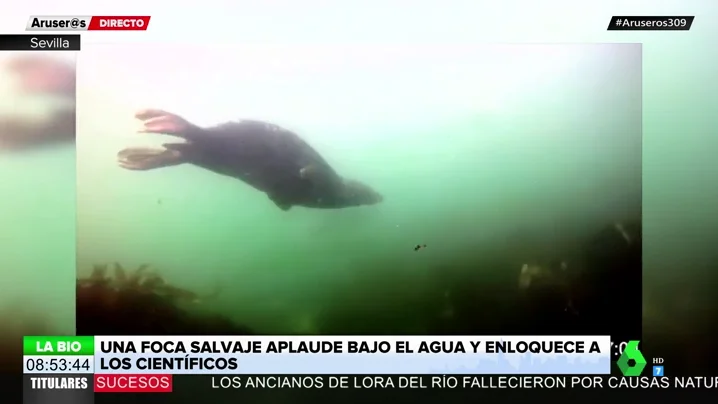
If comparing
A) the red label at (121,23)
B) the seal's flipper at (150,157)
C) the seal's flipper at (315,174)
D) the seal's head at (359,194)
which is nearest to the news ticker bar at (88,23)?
the red label at (121,23)

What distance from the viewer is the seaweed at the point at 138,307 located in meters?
1.65

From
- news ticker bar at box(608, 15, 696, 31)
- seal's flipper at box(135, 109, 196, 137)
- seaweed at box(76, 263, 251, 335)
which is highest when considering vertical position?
news ticker bar at box(608, 15, 696, 31)

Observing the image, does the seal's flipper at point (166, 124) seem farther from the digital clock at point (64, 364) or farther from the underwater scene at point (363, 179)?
the digital clock at point (64, 364)

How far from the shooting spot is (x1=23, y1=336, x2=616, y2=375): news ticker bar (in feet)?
5.45

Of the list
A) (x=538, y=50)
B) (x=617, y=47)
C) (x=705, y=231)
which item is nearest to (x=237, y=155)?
(x=538, y=50)

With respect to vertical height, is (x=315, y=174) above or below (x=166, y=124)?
below

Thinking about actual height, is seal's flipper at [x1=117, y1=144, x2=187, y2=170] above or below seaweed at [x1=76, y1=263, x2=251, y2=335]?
above

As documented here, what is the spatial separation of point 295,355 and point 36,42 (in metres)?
1.28

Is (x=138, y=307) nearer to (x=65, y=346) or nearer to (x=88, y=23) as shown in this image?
(x=65, y=346)

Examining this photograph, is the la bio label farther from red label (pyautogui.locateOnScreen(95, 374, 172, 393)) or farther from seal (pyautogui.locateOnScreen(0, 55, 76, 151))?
seal (pyautogui.locateOnScreen(0, 55, 76, 151))

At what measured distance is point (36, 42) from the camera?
1.64 metres

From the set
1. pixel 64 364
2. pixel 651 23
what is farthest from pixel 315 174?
pixel 651 23

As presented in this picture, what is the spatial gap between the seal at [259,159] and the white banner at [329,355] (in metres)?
0.45

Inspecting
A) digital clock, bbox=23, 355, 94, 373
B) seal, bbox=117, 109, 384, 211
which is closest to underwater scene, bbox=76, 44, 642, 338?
seal, bbox=117, 109, 384, 211
